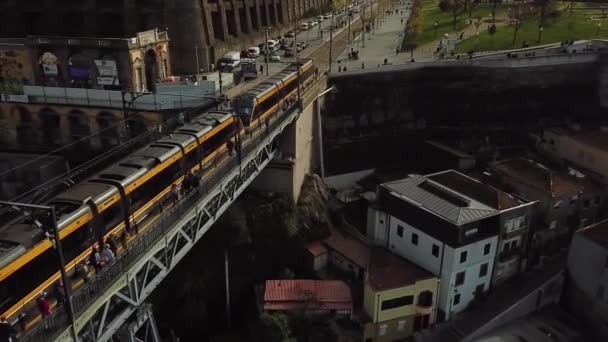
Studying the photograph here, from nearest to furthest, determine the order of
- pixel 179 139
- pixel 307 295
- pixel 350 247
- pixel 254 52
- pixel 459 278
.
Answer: pixel 179 139 → pixel 307 295 → pixel 459 278 → pixel 350 247 → pixel 254 52

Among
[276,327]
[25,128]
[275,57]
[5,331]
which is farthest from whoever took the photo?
[275,57]

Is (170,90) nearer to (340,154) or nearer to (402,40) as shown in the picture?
(340,154)

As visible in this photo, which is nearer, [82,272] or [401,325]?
[82,272]

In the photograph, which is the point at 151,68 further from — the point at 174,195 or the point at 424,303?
the point at 424,303

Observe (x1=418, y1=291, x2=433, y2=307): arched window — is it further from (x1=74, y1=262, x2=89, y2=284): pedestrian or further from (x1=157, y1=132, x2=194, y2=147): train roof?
(x1=74, y1=262, x2=89, y2=284): pedestrian

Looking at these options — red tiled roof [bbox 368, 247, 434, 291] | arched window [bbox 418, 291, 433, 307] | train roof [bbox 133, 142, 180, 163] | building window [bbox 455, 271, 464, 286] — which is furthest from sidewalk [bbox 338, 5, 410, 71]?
train roof [bbox 133, 142, 180, 163]

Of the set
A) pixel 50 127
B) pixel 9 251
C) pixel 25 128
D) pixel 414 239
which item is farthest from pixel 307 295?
pixel 25 128

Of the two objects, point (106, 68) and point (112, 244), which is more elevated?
point (106, 68)

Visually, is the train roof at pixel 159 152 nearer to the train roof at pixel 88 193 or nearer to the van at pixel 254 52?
the train roof at pixel 88 193
